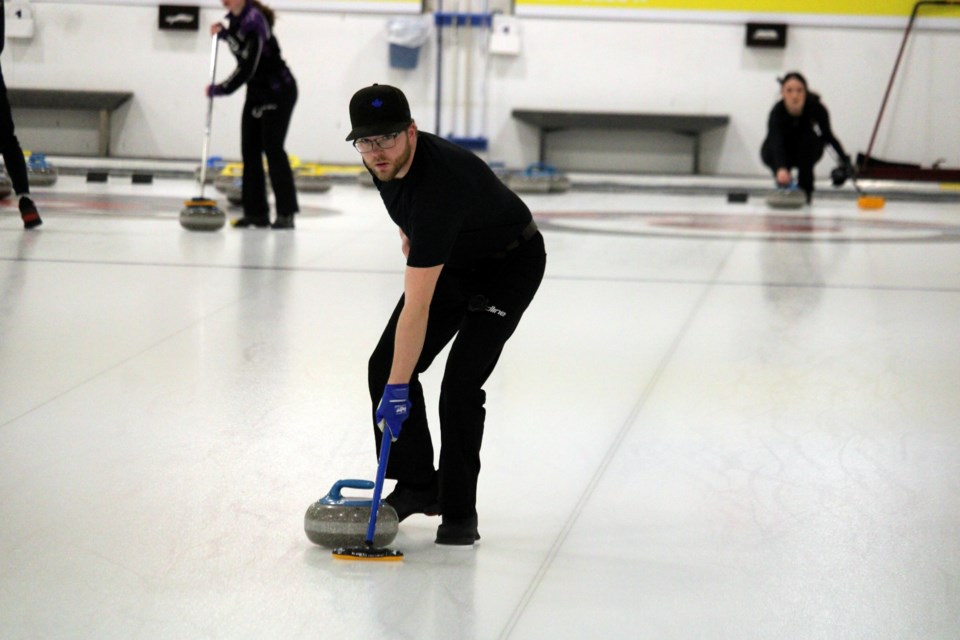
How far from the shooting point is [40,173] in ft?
39.3

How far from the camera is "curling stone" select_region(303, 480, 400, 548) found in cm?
295

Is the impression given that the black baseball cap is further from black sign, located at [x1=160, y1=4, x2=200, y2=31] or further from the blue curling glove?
black sign, located at [x1=160, y1=4, x2=200, y2=31]

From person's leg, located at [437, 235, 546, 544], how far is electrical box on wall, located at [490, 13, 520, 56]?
1248cm

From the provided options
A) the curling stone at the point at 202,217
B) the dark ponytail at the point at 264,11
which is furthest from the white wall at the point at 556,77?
the dark ponytail at the point at 264,11

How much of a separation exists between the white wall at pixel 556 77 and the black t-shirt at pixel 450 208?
41.4ft

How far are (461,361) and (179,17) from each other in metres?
13.3

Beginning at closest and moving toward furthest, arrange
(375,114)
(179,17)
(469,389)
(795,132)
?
1. (375,114)
2. (469,389)
3. (795,132)
4. (179,17)

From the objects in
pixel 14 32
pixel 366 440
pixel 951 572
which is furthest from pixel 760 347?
pixel 14 32

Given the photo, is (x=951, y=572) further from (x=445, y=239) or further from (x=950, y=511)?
(x=445, y=239)

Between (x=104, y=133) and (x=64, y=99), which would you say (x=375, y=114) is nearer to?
(x=64, y=99)

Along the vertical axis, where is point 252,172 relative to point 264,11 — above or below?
below

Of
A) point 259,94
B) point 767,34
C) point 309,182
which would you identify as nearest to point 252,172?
point 259,94

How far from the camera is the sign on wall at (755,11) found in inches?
596

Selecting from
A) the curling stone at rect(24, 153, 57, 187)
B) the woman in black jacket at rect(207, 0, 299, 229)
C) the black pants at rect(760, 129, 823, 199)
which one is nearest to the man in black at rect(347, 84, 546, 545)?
the woman in black jacket at rect(207, 0, 299, 229)
